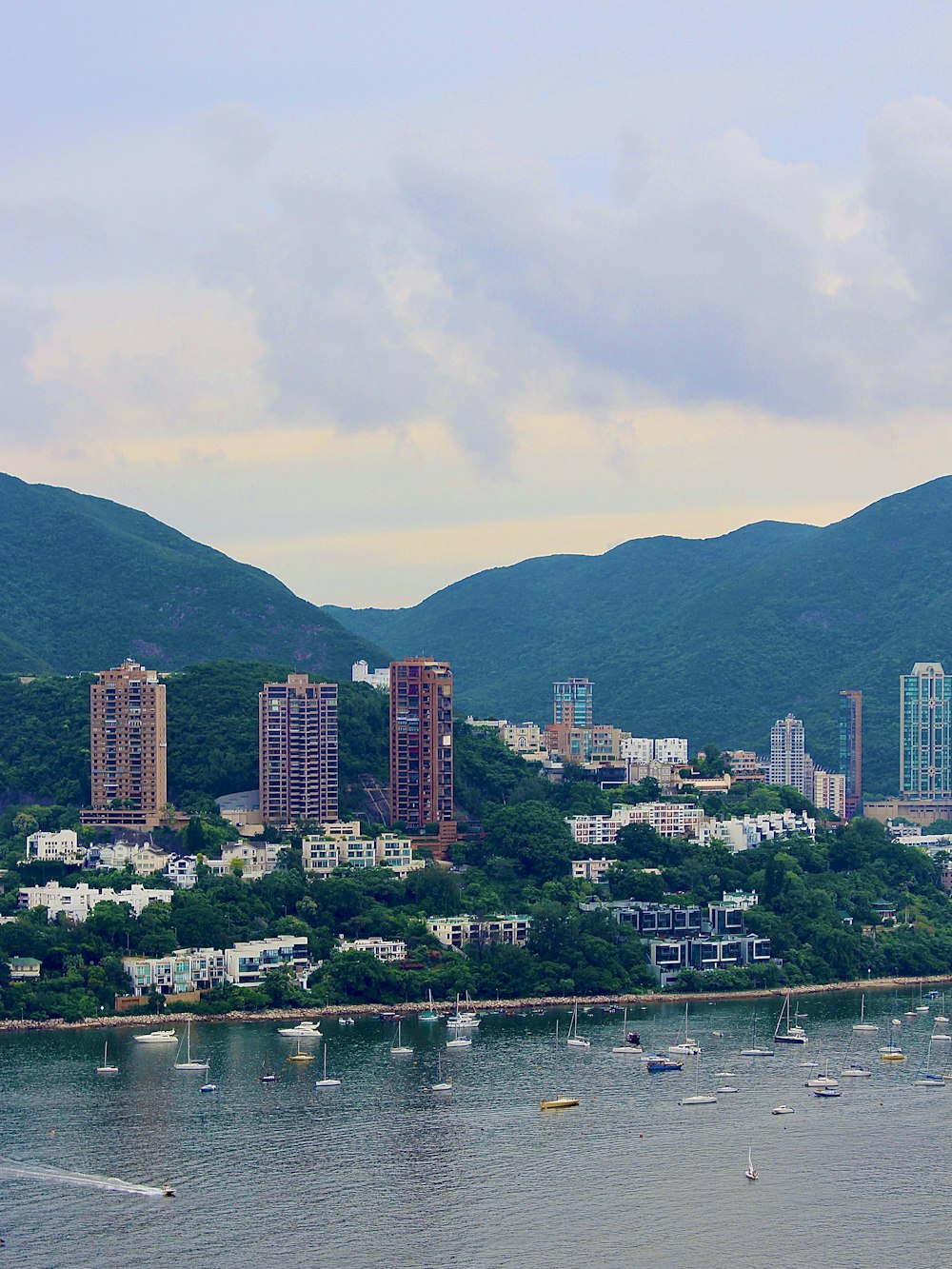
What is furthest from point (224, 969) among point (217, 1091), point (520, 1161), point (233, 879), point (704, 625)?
point (704, 625)

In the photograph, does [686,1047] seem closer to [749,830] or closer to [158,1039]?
[158,1039]

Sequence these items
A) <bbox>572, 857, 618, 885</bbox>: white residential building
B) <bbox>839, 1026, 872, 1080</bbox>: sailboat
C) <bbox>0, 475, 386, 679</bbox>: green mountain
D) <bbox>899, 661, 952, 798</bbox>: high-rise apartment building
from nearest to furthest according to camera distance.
→ <bbox>839, 1026, 872, 1080</bbox>: sailboat → <bbox>572, 857, 618, 885</bbox>: white residential building → <bbox>899, 661, 952, 798</bbox>: high-rise apartment building → <bbox>0, 475, 386, 679</bbox>: green mountain

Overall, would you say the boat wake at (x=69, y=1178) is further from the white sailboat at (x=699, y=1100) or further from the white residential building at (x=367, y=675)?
the white residential building at (x=367, y=675)

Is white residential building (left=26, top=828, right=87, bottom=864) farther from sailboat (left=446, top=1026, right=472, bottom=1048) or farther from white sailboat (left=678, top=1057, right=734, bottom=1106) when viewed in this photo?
white sailboat (left=678, top=1057, right=734, bottom=1106)

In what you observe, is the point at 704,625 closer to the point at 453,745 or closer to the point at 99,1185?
the point at 453,745

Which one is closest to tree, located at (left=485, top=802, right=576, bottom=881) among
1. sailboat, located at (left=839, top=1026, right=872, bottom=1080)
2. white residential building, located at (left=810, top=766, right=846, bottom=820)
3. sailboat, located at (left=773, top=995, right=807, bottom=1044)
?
sailboat, located at (left=773, top=995, right=807, bottom=1044)

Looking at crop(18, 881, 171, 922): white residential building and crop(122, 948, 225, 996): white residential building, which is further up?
crop(18, 881, 171, 922): white residential building
